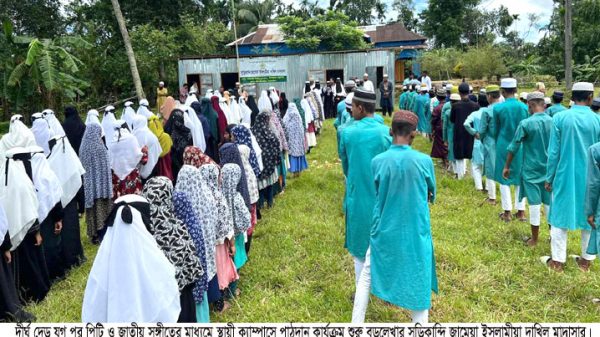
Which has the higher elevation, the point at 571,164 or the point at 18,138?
the point at 18,138

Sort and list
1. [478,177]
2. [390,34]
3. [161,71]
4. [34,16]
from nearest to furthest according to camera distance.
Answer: [478,177]
[161,71]
[34,16]
[390,34]

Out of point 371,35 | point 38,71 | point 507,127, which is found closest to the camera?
point 507,127

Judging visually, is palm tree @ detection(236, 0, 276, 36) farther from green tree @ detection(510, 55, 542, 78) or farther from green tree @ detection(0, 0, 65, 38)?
green tree @ detection(510, 55, 542, 78)

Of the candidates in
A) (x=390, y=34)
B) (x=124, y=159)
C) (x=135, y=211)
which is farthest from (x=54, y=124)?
(x=390, y=34)

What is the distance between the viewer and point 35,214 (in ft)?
13.7

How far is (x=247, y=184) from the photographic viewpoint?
5117 mm

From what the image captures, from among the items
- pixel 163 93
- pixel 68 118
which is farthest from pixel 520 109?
pixel 163 93

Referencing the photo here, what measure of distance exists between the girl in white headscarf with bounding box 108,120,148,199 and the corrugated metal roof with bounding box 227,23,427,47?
22.6 meters

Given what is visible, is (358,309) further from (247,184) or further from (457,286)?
(247,184)

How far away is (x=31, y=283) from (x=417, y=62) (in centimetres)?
2925

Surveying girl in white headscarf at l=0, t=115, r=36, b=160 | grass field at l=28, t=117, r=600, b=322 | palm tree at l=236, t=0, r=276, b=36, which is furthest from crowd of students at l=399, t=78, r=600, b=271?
palm tree at l=236, t=0, r=276, b=36

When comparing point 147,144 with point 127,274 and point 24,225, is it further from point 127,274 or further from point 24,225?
point 127,274

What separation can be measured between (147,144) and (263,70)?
1371 centimetres

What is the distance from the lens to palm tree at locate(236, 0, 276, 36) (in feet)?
114
